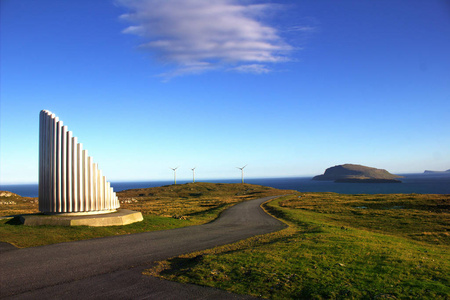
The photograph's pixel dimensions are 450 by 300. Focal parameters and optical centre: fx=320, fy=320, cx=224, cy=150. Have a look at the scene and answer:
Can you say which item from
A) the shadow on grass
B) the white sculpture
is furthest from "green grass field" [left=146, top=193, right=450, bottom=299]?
the shadow on grass

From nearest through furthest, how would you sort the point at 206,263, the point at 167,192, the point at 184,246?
1. the point at 206,263
2. the point at 184,246
3. the point at 167,192

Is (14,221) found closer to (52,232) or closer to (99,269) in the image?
(52,232)

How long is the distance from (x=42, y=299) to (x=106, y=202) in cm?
1511

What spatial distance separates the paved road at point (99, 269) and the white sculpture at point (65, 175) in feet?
18.6

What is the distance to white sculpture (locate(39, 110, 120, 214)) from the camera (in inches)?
864

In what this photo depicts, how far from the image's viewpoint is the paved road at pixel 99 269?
908 centimetres

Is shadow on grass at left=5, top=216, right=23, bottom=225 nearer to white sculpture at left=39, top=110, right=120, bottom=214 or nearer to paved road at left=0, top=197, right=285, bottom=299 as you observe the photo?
white sculpture at left=39, top=110, right=120, bottom=214

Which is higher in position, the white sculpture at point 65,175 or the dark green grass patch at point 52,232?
the white sculpture at point 65,175

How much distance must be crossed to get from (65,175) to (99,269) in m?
12.5

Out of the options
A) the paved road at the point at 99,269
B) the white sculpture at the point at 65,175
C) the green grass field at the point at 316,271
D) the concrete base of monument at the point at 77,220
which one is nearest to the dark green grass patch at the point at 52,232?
the concrete base of monument at the point at 77,220

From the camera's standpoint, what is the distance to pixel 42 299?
8.65 meters

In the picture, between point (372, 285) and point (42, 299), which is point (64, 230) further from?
point (372, 285)

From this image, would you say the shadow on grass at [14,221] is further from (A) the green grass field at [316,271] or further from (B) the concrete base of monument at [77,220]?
(A) the green grass field at [316,271]

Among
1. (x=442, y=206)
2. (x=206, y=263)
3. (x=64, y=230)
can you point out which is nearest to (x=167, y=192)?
(x=442, y=206)
